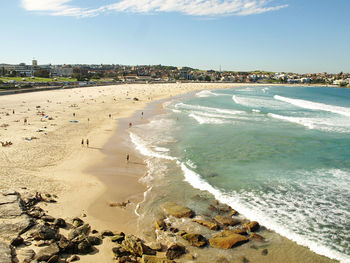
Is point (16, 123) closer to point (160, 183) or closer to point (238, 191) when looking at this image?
point (160, 183)

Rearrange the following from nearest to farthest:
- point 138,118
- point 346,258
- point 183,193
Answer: point 346,258, point 183,193, point 138,118

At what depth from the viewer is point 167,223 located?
40.9ft

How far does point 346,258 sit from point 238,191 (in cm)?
635

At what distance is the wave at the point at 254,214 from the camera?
35.5 feet

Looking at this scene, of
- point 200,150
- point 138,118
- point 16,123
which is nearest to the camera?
point 200,150

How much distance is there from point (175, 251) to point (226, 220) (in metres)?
Result: 3.54

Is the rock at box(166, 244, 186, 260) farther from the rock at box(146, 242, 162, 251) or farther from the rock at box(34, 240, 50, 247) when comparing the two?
the rock at box(34, 240, 50, 247)

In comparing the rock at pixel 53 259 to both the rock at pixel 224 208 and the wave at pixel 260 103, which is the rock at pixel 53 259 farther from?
the wave at pixel 260 103

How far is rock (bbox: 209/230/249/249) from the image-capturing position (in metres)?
10.9

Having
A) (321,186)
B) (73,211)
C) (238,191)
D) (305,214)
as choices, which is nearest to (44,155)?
(73,211)

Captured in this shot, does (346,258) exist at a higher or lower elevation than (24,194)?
lower

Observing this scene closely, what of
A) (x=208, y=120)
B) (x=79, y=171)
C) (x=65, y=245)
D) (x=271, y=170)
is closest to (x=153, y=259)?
(x=65, y=245)

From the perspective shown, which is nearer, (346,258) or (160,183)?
(346,258)

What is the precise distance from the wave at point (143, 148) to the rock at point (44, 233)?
12.0 metres
